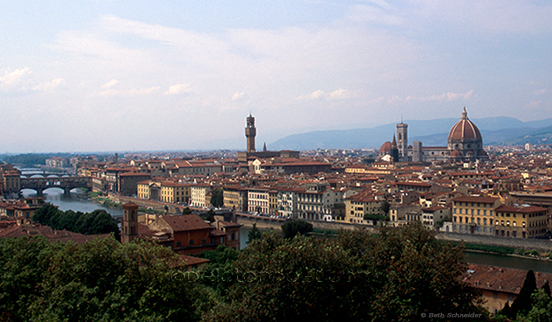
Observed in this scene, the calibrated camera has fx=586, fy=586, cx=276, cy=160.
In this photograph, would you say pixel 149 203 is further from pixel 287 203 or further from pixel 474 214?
pixel 474 214

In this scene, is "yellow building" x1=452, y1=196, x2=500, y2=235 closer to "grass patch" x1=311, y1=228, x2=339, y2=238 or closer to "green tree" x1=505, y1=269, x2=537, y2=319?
"grass patch" x1=311, y1=228, x2=339, y2=238

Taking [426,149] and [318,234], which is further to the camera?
[426,149]

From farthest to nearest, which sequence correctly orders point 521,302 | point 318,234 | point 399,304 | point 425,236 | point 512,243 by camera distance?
point 318,234 < point 512,243 < point 521,302 < point 425,236 < point 399,304

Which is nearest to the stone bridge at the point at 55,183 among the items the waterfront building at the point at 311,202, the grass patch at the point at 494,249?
the waterfront building at the point at 311,202

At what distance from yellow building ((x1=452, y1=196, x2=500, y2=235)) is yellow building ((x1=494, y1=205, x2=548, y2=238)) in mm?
387

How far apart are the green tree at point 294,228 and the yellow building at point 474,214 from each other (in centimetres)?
786

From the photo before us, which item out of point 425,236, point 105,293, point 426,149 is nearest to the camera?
point 105,293

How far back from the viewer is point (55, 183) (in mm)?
69250

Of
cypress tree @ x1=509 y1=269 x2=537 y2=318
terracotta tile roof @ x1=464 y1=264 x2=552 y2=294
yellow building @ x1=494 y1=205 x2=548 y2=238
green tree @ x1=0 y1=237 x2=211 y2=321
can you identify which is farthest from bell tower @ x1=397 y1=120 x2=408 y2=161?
green tree @ x1=0 y1=237 x2=211 y2=321

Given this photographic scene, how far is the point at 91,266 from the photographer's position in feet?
38.1

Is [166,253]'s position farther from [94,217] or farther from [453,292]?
[94,217]

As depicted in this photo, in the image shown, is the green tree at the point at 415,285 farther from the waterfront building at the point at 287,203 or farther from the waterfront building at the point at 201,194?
the waterfront building at the point at 201,194

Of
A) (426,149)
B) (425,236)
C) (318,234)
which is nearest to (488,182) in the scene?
(318,234)

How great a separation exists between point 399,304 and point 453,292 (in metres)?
1.07
